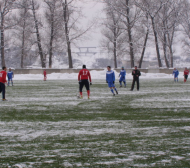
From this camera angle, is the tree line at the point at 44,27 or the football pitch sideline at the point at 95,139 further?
the tree line at the point at 44,27

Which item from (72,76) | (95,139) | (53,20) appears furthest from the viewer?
→ (53,20)

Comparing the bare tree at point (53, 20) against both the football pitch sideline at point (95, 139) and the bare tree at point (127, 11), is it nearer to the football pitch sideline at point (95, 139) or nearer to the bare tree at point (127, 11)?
the bare tree at point (127, 11)

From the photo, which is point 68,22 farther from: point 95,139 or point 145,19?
point 95,139

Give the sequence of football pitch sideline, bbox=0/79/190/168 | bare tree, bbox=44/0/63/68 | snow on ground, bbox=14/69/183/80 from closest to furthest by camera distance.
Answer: football pitch sideline, bbox=0/79/190/168 → snow on ground, bbox=14/69/183/80 → bare tree, bbox=44/0/63/68

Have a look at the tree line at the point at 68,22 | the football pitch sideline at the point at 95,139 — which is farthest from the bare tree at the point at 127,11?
the football pitch sideline at the point at 95,139

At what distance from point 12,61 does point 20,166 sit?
73.4 m

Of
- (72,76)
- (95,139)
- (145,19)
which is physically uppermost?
(145,19)

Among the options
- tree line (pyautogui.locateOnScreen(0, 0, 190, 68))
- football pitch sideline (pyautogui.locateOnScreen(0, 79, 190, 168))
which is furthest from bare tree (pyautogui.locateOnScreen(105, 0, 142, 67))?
football pitch sideline (pyautogui.locateOnScreen(0, 79, 190, 168))

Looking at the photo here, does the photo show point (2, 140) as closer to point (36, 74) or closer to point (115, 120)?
point (115, 120)

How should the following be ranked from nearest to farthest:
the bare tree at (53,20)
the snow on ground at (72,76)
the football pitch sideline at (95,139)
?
the football pitch sideline at (95,139) → the snow on ground at (72,76) → the bare tree at (53,20)

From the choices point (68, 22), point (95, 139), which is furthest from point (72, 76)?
point (95, 139)

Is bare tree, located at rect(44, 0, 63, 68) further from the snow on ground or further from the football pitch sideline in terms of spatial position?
the football pitch sideline

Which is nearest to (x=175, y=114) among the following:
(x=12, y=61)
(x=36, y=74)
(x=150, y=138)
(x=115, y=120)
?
(x=115, y=120)

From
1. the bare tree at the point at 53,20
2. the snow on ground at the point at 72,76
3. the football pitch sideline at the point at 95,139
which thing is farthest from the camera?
the bare tree at the point at 53,20
